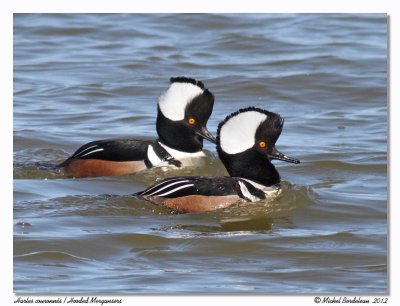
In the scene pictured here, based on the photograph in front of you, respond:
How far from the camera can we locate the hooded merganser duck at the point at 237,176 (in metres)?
11.8

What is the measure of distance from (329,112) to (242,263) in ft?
23.3

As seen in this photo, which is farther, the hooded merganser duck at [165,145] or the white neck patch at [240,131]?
the hooded merganser duck at [165,145]

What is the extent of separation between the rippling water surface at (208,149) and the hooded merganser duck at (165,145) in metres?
0.21

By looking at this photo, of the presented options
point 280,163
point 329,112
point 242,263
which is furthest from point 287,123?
point 242,263

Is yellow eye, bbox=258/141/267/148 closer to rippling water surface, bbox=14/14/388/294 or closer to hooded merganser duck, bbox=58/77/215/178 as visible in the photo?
rippling water surface, bbox=14/14/388/294

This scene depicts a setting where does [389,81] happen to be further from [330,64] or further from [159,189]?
[330,64]

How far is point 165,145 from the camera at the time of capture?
13953 millimetres

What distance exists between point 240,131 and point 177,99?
198 centimetres

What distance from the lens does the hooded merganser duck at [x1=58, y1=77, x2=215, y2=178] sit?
13547mm

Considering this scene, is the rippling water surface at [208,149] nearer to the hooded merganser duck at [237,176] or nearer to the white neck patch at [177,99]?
the hooded merganser duck at [237,176]

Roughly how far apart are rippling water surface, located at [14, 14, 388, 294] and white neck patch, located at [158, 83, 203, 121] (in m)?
0.77
